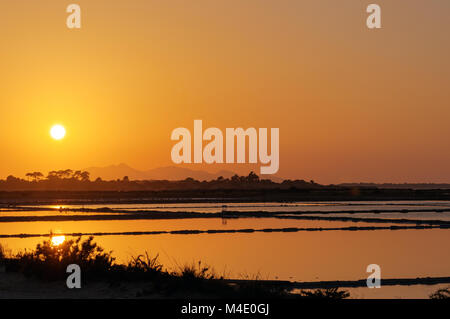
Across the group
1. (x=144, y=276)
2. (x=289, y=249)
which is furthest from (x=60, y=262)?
(x=289, y=249)

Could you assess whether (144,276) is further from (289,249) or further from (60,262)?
(289,249)

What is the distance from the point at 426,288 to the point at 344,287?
1.95m

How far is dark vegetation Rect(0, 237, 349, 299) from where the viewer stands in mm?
14102

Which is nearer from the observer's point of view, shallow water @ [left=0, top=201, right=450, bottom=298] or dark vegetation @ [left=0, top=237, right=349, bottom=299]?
dark vegetation @ [left=0, top=237, right=349, bottom=299]

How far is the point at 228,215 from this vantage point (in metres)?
49.1

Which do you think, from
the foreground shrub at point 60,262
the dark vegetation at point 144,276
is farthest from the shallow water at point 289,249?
the foreground shrub at point 60,262

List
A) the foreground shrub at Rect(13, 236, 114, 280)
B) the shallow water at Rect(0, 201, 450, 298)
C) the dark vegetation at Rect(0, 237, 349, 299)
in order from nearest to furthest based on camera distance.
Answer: the dark vegetation at Rect(0, 237, 349, 299)
the foreground shrub at Rect(13, 236, 114, 280)
the shallow water at Rect(0, 201, 450, 298)

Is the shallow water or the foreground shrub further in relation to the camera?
the shallow water

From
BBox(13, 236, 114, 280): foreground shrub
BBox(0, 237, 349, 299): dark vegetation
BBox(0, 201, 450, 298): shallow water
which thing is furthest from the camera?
BBox(0, 201, 450, 298): shallow water

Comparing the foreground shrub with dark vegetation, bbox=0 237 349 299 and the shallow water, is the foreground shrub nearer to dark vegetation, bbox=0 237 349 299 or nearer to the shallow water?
dark vegetation, bbox=0 237 349 299

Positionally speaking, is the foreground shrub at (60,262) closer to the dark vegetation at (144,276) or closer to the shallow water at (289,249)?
the dark vegetation at (144,276)

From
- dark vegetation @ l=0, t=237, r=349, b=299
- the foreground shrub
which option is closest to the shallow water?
dark vegetation @ l=0, t=237, r=349, b=299
